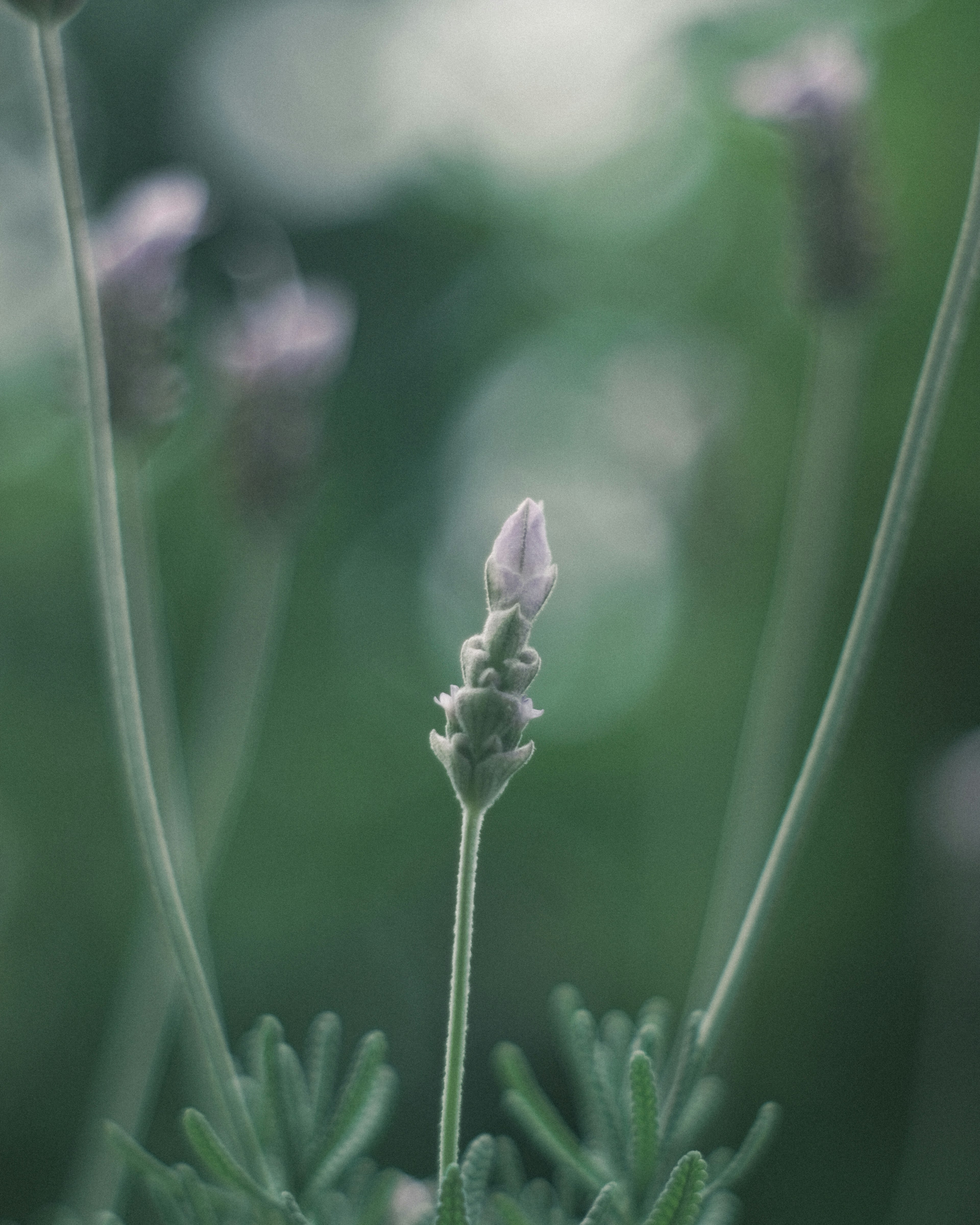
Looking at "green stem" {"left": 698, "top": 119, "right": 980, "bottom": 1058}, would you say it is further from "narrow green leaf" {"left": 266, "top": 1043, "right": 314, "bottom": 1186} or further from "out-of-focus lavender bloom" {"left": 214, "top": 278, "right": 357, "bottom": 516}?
"out-of-focus lavender bloom" {"left": 214, "top": 278, "right": 357, "bottom": 516}

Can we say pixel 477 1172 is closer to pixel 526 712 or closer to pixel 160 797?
pixel 526 712

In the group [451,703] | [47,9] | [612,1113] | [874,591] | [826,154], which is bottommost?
[612,1113]

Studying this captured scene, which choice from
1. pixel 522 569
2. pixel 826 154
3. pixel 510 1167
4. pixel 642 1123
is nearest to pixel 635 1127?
pixel 642 1123

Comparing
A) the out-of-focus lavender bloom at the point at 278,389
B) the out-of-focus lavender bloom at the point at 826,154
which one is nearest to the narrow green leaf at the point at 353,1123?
the out-of-focus lavender bloom at the point at 278,389

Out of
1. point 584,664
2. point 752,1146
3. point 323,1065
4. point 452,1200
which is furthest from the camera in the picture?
point 584,664

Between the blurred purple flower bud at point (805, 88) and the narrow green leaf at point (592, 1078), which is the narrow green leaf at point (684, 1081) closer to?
the narrow green leaf at point (592, 1078)

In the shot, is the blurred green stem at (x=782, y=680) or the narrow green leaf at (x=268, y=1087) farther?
the blurred green stem at (x=782, y=680)

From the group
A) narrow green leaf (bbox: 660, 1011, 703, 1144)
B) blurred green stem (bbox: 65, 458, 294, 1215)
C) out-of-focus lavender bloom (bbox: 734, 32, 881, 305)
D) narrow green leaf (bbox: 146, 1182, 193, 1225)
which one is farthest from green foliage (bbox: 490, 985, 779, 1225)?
out-of-focus lavender bloom (bbox: 734, 32, 881, 305)

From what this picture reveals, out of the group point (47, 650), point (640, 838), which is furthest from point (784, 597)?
point (47, 650)
